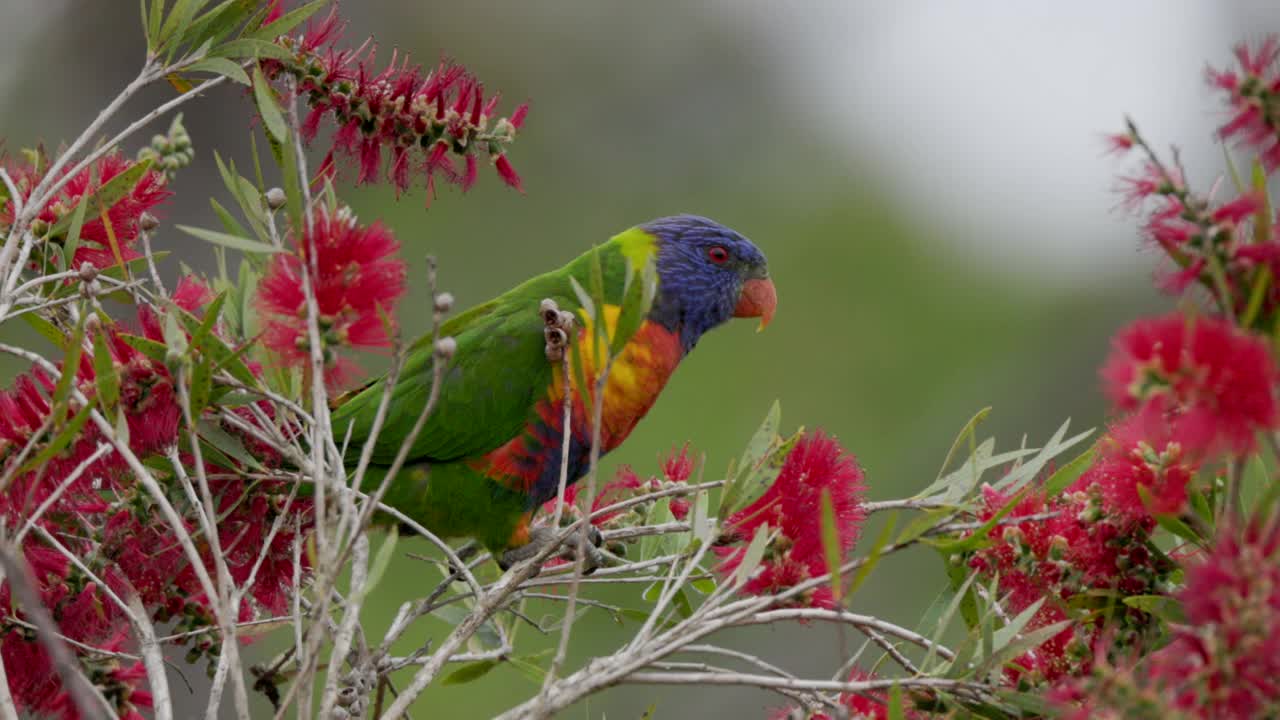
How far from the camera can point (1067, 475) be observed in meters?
1.27

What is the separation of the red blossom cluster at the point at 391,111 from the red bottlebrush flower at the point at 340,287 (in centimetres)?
26

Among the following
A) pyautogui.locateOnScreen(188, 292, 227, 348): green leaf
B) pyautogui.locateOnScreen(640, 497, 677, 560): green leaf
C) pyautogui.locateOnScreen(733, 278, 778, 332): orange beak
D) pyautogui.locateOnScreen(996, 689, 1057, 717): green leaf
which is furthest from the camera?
pyautogui.locateOnScreen(733, 278, 778, 332): orange beak

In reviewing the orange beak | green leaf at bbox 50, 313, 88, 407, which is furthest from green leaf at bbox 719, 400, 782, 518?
the orange beak

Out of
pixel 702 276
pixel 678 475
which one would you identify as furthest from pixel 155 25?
pixel 702 276

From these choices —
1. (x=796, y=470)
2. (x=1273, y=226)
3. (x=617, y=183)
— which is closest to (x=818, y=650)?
(x=617, y=183)

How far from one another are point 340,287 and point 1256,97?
694mm

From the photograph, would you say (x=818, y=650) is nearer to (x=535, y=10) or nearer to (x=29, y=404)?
(x=535, y=10)

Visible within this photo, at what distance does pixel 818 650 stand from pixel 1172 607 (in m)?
5.14

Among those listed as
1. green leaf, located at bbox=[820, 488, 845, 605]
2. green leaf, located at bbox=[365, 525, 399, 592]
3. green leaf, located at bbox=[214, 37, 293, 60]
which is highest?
green leaf, located at bbox=[214, 37, 293, 60]

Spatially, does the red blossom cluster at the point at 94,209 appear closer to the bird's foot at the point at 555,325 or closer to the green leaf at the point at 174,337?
the green leaf at the point at 174,337

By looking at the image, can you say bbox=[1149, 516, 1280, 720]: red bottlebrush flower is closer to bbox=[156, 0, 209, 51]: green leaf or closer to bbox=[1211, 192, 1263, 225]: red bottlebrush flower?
bbox=[1211, 192, 1263, 225]: red bottlebrush flower

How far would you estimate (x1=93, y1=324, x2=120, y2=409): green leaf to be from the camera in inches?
38.3

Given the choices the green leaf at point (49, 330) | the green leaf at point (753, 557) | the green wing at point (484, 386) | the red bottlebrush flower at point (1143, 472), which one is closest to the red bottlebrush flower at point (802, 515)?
the green leaf at point (753, 557)

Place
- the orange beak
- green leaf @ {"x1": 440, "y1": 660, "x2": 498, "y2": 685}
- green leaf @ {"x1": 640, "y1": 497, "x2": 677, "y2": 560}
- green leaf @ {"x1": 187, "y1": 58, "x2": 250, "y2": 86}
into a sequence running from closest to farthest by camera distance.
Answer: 1. green leaf @ {"x1": 187, "y1": 58, "x2": 250, "y2": 86}
2. green leaf @ {"x1": 440, "y1": 660, "x2": 498, "y2": 685}
3. green leaf @ {"x1": 640, "y1": 497, "x2": 677, "y2": 560}
4. the orange beak
